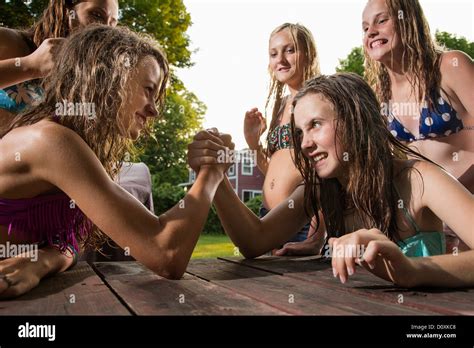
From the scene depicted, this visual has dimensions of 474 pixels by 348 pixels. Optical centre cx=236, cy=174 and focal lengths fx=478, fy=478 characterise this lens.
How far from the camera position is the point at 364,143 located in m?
2.18

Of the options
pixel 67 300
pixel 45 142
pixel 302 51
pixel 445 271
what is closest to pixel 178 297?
pixel 67 300

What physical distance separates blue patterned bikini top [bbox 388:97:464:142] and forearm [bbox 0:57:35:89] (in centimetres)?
214

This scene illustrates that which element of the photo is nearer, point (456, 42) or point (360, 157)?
point (360, 157)

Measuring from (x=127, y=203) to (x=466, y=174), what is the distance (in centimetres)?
223

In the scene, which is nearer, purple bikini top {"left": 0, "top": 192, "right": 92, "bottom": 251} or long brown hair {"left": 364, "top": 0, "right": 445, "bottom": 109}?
purple bikini top {"left": 0, "top": 192, "right": 92, "bottom": 251}

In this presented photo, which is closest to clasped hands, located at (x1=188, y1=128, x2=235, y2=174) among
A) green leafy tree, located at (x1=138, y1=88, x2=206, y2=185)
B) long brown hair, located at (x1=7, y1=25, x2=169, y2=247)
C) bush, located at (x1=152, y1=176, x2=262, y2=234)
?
long brown hair, located at (x1=7, y1=25, x2=169, y2=247)

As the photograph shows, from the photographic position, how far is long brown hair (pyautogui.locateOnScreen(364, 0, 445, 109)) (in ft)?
9.62

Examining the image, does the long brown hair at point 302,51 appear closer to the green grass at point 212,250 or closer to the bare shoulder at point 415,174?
the bare shoulder at point 415,174

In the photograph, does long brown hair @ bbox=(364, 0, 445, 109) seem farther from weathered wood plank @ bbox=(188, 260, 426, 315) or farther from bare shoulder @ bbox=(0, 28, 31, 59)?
bare shoulder @ bbox=(0, 28, 31, 59)

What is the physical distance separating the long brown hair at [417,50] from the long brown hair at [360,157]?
2.43ft

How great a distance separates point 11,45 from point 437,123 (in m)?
2.60

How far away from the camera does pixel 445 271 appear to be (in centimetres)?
148

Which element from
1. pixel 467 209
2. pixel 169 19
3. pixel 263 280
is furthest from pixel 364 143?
pixel 169 19

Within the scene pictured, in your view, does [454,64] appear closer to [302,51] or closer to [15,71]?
[302,51]
